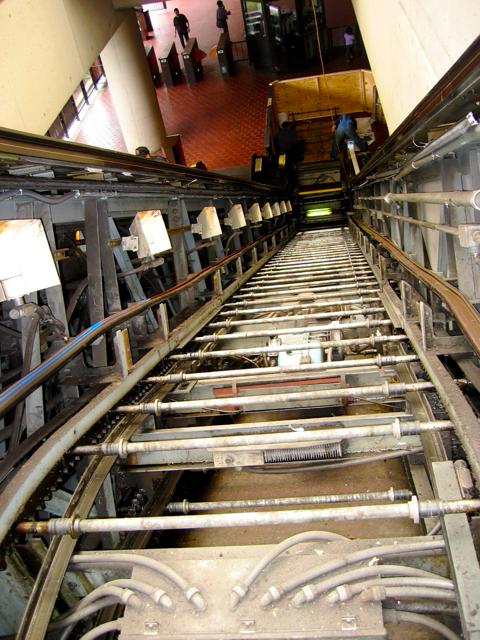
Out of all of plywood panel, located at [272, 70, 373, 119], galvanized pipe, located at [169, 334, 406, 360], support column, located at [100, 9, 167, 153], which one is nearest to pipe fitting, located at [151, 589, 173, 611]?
galvanized pipe, located at [169, 334, 406, 360]

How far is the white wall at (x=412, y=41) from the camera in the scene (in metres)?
3.23

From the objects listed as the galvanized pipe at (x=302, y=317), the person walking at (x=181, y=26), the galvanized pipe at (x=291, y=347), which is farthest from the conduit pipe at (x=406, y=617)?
the person walking at (x=181, y=26)

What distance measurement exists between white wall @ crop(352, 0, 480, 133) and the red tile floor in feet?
18.5

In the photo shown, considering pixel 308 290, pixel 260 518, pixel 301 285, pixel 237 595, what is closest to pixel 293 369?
pixel 260 518

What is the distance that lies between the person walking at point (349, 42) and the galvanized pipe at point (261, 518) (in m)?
16.5

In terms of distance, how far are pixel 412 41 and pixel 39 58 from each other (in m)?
3.69

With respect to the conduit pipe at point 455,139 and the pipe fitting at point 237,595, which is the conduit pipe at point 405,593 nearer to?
the pipe fitting at point 237,595

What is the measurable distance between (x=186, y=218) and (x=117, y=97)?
7454mm

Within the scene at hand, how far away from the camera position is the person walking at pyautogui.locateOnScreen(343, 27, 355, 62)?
47.8 feet

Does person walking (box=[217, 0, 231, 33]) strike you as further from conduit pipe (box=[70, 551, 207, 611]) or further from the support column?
conduit pipe (box=[70, 551, 207, 611])

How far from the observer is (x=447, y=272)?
2.61 meters

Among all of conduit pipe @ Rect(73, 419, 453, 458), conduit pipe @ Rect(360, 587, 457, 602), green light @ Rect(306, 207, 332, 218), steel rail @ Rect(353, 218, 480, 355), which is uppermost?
green light @ Rect(306, 207, 332, 218)

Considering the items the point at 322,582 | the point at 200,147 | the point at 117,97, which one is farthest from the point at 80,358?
the point at 200,147

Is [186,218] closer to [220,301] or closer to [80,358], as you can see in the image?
[220,301]
